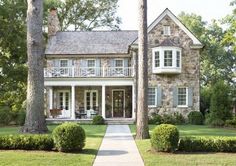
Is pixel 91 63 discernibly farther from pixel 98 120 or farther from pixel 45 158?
pixel 45 158

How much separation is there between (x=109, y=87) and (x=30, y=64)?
15318 mm

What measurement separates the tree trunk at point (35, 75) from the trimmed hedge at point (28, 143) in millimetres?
4290

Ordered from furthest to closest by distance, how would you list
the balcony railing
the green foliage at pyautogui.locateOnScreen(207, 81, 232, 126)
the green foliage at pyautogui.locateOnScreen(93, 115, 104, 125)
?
the balcony railing
the green foliage at pyautogui.locateOnScreen(93, 115, 104, 125)
the green foliage at pyautogui.locateOnScreen(207, 81, 232, 126)

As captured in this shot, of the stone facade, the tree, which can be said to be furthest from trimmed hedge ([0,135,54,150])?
the tree

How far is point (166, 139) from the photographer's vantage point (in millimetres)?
12477

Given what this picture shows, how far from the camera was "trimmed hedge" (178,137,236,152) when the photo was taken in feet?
41.6

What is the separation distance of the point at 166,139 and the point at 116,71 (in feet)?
60.1

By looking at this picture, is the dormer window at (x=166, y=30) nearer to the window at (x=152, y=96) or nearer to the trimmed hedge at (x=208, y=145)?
the window at (x=152, y=96)

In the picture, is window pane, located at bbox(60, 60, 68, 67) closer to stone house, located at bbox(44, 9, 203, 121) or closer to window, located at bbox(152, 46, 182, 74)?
stone house, located at bbox(44, 9, 203, 121)

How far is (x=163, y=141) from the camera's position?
12.5 meters

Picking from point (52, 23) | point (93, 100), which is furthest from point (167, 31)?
point (52, 23)

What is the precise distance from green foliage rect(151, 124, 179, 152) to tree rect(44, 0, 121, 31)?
36.1 meters

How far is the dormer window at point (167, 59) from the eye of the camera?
28219mm

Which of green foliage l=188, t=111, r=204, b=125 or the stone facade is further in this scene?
the stone facade
